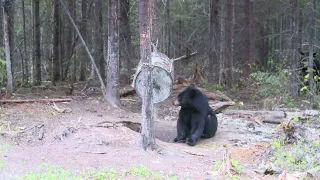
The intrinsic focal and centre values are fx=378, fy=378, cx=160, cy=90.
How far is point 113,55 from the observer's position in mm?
11375

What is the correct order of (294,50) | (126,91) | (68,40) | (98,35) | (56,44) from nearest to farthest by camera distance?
(294,50)
(126,91)
(98,35)
(56,44)
(68,40)

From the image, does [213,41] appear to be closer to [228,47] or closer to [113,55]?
[228,47]

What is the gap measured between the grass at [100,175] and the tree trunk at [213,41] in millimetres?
13349

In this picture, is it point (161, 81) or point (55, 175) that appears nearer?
point (55, 175)

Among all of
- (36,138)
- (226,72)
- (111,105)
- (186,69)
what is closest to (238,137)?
(111,105)

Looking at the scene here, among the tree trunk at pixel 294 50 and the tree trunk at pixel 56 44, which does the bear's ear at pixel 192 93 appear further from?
the tree trunk at pixel 56 44

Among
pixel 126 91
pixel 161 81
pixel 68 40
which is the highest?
pixel 68 40

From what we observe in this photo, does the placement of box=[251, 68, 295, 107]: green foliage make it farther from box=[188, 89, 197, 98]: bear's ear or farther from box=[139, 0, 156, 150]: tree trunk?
box=[139, 0, 156, 150]: tree trunk

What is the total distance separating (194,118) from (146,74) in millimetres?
2551

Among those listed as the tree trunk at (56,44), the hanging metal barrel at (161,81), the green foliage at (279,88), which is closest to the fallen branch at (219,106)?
the green foliage at (279,88)

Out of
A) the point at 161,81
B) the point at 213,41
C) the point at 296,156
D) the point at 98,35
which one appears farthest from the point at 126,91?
the point at 296,156

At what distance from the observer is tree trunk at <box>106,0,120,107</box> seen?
1120 cm

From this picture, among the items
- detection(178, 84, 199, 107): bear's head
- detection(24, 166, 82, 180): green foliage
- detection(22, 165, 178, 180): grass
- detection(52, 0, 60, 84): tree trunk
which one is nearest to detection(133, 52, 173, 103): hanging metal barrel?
detection(178, 84, 199, 107): bear's head

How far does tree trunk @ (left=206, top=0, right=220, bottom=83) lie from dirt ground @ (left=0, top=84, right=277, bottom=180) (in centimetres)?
782
